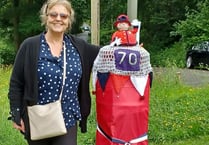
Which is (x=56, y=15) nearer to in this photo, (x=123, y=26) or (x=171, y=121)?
(x=123, y=26)

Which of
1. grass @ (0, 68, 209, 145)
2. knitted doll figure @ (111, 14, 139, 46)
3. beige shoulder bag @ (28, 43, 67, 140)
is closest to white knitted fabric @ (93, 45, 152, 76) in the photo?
knitted doll figure @ (111, 14, 139, 46)

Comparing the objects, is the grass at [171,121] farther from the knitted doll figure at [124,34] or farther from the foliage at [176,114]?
the knitted doll figure at [124,34]

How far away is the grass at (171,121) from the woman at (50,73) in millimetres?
2128

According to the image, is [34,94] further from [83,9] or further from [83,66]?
[83,9]

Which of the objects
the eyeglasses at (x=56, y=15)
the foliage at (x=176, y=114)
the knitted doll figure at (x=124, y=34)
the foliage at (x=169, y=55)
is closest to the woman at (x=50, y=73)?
the eyeglasses at (x=56, y=15)

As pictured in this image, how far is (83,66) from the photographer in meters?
3.59

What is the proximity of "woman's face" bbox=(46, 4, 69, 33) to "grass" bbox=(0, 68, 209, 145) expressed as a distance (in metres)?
2.38

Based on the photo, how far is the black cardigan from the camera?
341cm

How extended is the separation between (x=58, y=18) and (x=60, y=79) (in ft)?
1.32

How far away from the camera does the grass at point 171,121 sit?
5875mm

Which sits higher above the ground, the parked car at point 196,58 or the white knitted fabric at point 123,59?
the white knitted fabric at point 123,59

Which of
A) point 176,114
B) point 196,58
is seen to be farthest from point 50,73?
point 196,58

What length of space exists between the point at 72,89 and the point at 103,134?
837 millimetres

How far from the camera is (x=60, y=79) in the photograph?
3.39 m
